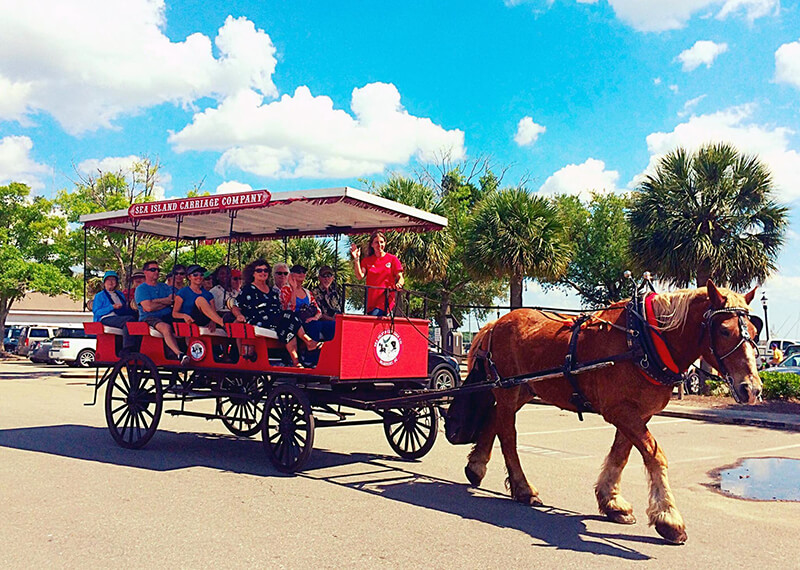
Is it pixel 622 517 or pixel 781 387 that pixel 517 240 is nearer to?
pixel 781 387

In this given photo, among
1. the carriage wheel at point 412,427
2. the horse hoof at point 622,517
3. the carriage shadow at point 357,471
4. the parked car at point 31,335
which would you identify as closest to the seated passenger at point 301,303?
the carriage wheel at point 412,427

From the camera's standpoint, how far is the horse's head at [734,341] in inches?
208

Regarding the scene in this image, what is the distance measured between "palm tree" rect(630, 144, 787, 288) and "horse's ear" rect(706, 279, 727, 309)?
1284cm

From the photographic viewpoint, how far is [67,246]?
28.5 metres

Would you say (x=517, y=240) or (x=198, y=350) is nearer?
(x=198, y=350)

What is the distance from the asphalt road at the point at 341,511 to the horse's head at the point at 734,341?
1249 mm

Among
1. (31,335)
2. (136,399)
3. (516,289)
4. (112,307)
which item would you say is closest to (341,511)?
(136,399)

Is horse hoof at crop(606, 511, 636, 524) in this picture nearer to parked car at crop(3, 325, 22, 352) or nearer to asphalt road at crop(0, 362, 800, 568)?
asphalt road at crop(0, 362, 800, 568)

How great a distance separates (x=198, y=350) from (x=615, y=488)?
527cm

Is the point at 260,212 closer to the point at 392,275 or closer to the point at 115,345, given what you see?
the point at 392,275

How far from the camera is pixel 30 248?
3141 cm

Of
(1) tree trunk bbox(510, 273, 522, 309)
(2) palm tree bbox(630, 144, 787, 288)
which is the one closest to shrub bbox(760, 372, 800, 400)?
(2) palm tree bbox(630, 144, 787, 288)

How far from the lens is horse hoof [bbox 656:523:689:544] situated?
546 cm

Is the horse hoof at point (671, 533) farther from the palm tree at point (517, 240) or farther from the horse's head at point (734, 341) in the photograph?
the palm tree at point (517, 240)
